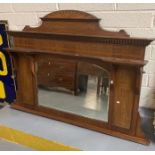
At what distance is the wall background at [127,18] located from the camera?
91 cm

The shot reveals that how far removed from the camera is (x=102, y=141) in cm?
91

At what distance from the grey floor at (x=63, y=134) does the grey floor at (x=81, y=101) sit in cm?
8

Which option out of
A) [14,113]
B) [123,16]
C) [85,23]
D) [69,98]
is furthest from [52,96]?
[123,16]

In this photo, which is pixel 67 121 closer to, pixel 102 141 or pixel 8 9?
pixel 102 141

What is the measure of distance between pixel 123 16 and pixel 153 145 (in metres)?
0.61

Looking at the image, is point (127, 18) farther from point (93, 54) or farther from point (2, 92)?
point (2, 92)

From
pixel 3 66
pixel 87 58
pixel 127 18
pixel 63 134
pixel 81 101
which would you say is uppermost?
pixel 127 18

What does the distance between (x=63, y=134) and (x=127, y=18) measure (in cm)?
64

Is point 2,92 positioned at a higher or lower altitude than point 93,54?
lower

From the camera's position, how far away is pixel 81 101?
1.02m

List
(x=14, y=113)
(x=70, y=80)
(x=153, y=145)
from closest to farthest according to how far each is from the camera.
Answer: (x=153, y=145), (x=70, y=80), (x=14, y=113)

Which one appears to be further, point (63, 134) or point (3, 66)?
point (3, 66)

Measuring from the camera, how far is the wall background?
36.0 inches

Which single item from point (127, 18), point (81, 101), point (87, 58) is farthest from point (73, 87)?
point (127, 18)
